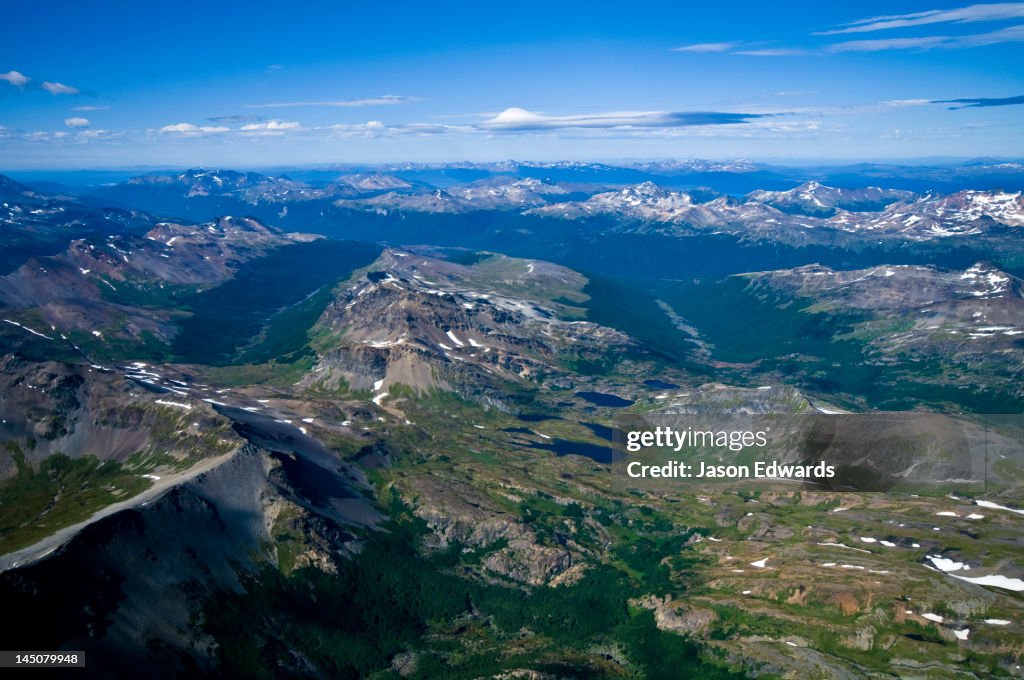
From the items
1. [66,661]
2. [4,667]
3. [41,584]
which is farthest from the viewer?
[41,584]

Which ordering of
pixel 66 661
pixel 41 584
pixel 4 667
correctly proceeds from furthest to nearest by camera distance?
pixel 41 584, pixel 66 661, pixel 4 667

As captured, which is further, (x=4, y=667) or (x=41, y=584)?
(x=41, y=584)

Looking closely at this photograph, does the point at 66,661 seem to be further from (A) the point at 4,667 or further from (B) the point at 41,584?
(B) the point at 41,584

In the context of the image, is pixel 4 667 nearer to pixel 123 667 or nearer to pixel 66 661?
pixel 66 661

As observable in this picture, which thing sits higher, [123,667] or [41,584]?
[41,584]

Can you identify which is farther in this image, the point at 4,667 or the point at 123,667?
the point at 123,667

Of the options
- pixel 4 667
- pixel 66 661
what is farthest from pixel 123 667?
pixel 4 667

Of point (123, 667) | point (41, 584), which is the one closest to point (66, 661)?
point (123, 667)

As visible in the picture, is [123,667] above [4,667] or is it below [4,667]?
below
